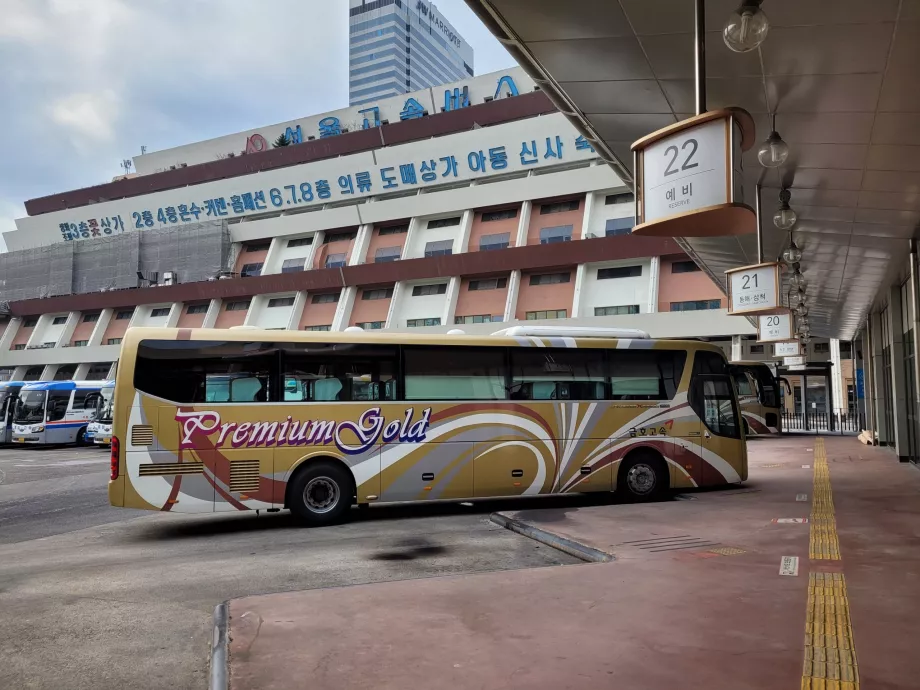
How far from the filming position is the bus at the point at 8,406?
93.0ft

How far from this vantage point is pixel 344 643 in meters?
4.62

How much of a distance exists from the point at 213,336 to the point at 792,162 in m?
7.60

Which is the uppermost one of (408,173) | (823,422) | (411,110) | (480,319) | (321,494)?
(411,110)

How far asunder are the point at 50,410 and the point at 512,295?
2132 centimetres

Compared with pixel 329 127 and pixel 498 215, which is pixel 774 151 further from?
pixel 329 127

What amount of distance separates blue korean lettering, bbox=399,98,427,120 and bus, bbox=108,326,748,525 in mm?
38095

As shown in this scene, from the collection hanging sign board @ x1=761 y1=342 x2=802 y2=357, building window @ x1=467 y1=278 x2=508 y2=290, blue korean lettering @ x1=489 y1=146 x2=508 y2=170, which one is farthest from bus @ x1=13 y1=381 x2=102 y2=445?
hanging sign board @ x1=761 y1=342 x2=802 y2=357

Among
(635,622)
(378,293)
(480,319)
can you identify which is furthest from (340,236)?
(635,622)

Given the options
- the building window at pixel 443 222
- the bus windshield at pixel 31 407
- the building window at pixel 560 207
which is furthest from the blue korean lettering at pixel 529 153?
the bus windshield at pixel 31 407

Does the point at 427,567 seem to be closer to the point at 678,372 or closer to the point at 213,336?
the point at 213,336

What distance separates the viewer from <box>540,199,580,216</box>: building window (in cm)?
3753

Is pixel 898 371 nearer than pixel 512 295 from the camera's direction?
Yes

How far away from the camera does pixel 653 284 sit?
33031 millimetres

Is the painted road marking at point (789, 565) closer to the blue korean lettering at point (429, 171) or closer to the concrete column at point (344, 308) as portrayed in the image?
the concrete column at point (344, 308)
